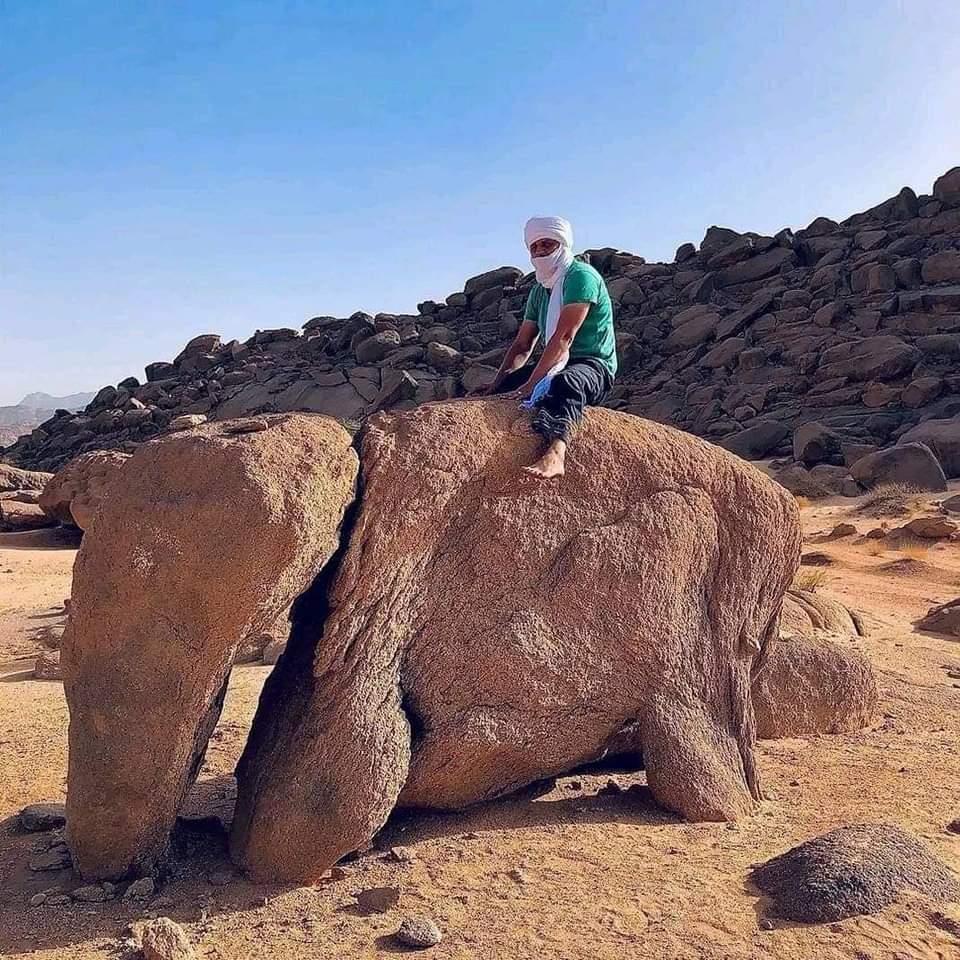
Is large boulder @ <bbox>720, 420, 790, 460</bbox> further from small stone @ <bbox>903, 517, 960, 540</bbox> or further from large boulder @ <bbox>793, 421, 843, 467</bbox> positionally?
small stone @ <bbox>903, 517, 960, 540</bbox>

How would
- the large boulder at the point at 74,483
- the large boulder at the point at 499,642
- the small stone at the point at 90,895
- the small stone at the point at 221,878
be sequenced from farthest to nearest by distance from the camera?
the large boulder at the point at 74,483
the large boulder at the point at 499,642
the small stone at the point at 221,878
the small stone at the point at 90,895

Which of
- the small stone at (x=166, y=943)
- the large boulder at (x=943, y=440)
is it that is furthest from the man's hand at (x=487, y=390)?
the large boulder at (x=943, y=440)

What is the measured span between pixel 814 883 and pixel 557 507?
5.60 ft

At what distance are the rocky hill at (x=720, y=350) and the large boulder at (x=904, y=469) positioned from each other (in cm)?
146

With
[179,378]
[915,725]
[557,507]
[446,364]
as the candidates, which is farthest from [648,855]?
[179,378]

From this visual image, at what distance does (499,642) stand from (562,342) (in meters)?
1.32

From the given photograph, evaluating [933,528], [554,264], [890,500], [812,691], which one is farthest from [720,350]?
[554,264]

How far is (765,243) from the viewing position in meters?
29.1

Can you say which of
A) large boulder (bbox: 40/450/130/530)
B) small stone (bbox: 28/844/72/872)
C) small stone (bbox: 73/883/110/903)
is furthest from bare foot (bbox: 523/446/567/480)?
large boulder (bbox: 40/450/130/530)

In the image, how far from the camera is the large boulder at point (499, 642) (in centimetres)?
339

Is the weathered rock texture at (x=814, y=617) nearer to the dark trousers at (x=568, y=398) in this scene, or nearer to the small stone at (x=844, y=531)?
the dark trousers at (x=568, y=398)

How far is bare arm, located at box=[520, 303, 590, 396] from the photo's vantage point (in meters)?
4.00

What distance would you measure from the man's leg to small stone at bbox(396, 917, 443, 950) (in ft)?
5.70

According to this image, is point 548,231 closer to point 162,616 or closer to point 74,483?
point 162,616
